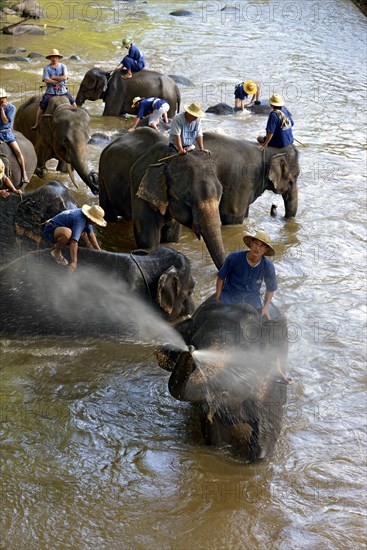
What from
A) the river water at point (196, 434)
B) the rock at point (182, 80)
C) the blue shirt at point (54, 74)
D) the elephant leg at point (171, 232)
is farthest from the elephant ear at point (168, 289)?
the rock at point (182, 80)

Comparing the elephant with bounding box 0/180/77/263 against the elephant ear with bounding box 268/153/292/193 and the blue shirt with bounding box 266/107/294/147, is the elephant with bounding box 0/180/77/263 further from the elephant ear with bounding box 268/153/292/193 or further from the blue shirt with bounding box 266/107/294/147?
the blue shirt with bounding box 266/107/294/147

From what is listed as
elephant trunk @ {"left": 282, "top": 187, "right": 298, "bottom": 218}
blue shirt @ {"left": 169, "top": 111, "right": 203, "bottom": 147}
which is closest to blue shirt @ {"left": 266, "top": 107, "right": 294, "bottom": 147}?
elephant trunk @ {"left": 282, "top": 187, "right": 298, "bottom": 218}

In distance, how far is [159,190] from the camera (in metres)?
8.51

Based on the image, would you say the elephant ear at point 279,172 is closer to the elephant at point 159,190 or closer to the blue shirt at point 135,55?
the elephant at point 159,190

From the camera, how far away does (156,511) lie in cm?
530

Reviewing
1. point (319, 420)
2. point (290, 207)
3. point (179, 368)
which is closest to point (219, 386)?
point (179, 368)

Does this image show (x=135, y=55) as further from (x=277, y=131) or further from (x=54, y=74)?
(x=277, y=131)

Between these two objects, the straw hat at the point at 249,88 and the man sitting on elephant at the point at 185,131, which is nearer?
the man sitting on elephant at the point at 185,131

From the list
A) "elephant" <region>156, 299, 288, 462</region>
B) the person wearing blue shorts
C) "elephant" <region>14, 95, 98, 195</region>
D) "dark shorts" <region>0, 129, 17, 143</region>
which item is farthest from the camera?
"elephant" <region>14, 95, 98, 195</region>

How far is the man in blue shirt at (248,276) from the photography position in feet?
20.5

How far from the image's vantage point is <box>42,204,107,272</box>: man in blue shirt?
23.4 feet

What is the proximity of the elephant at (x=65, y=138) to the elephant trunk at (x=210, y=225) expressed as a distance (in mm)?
2801

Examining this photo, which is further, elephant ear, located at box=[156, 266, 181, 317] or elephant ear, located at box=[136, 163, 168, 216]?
elephant ear, located at box=[136, 163, 168, 216]

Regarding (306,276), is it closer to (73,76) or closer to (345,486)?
(345,486)
